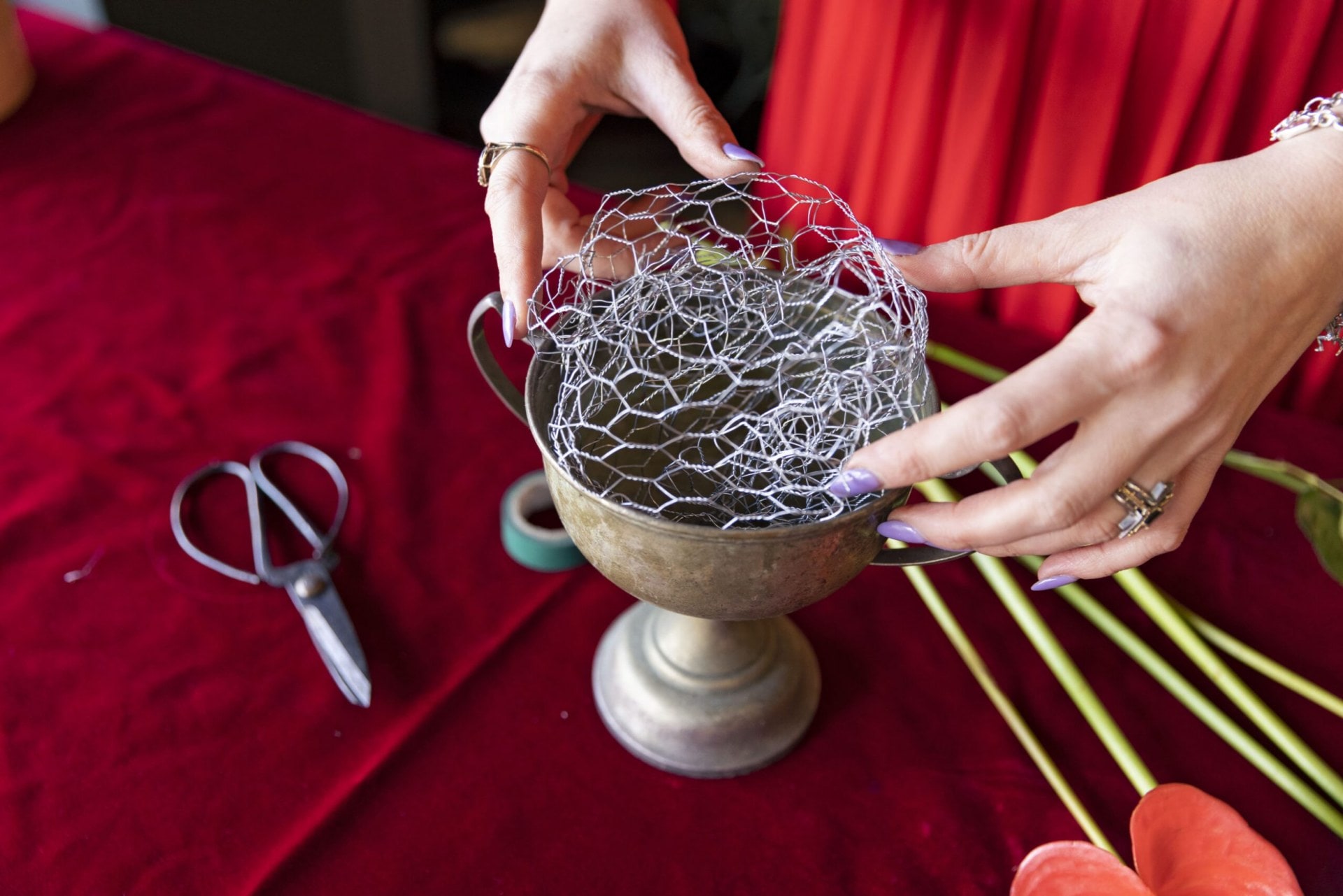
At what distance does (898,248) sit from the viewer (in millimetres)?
393

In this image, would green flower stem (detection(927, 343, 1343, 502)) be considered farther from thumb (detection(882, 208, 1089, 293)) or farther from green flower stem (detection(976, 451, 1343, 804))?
thumb (detection(882, 208, 1089, 293))

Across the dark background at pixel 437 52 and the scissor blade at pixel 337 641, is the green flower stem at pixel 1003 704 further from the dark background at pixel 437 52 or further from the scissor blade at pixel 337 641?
the dark background at pixel 437 52

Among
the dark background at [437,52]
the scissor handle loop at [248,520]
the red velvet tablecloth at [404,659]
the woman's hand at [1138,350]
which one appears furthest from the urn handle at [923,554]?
the dark background at [437,52]

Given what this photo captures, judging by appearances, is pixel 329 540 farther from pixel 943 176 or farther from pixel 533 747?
pixel 943 176

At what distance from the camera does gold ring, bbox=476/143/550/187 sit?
43 centimetres

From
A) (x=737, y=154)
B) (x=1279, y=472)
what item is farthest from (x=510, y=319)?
(x=1279, y=472)

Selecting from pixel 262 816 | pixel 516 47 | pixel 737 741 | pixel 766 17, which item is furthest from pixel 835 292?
pixel 516 47

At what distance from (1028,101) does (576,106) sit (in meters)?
0.31

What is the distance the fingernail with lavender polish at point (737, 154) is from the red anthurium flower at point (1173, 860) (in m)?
0.31

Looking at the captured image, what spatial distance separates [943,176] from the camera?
0.63m

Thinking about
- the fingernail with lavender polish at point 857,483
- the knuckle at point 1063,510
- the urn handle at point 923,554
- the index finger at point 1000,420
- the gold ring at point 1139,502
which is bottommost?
the urn handle at point 923,554

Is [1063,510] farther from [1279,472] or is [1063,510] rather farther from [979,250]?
[1279,472]

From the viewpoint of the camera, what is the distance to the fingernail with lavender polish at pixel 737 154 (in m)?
0.41

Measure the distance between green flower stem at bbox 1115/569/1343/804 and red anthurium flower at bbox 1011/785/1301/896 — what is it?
74mm
